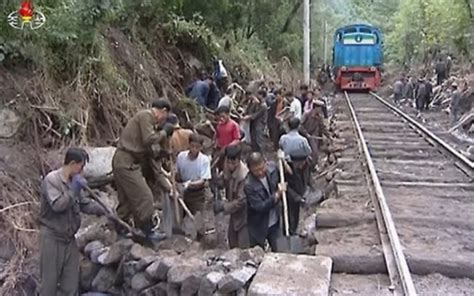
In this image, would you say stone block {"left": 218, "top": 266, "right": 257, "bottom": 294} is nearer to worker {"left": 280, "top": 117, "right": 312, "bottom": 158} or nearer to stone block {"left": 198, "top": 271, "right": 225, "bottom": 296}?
stone block {"left": 198, "top": 271, "right": 225, "bottom": 296}

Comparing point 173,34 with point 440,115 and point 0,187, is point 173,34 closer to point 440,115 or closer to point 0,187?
point 0,187

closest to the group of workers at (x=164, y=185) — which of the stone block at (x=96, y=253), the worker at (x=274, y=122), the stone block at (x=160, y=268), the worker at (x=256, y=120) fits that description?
the stone block at (x=96, y=253)

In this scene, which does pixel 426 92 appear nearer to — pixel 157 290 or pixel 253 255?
pixel 157 290

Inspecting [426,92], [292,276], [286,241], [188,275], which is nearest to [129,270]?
[188,275]

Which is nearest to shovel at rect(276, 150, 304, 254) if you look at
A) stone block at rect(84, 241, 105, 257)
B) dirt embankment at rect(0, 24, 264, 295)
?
stone block at rect(84, 241, 105, 257)

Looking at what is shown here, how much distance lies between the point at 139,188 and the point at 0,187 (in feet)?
8.67

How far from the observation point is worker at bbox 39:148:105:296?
679 cm

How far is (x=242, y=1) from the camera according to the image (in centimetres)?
2684

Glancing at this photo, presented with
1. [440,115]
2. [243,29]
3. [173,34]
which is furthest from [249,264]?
[243,29]

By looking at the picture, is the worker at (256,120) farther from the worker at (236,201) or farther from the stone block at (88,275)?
the stone block at (88,275)

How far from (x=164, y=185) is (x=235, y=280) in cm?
238

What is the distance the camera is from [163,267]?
7.27 meters

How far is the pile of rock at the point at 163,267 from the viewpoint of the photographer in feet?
21.4

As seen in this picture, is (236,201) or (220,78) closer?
(236,201)
